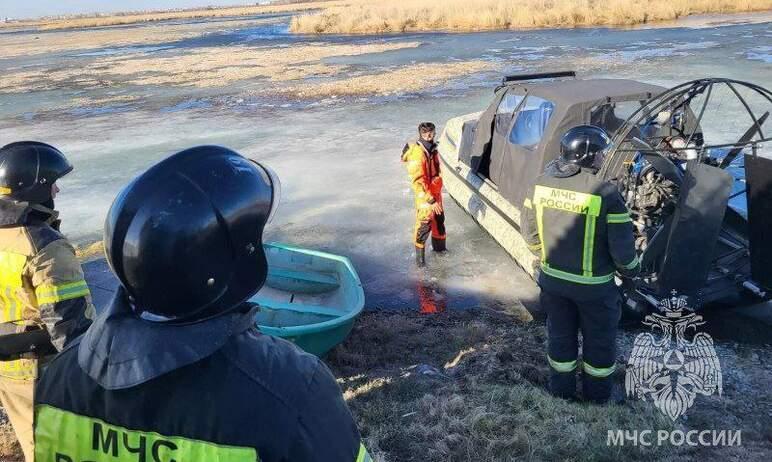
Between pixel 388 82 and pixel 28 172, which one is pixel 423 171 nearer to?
pixel 28 172

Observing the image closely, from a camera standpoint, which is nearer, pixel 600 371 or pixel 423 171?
pixel 600 371

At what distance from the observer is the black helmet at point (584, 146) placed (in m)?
3.94

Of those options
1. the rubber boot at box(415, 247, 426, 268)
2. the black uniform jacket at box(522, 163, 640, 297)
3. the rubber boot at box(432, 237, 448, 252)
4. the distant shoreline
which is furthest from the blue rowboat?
the distant shoreline

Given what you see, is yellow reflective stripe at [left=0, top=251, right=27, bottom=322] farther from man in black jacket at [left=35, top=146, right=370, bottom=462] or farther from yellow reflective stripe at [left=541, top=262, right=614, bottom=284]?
yellow reflective stripe at [left=541, top=262, right=614, bottom=284]

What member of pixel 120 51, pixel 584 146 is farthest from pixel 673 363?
pixel 120 51

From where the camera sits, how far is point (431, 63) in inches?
919

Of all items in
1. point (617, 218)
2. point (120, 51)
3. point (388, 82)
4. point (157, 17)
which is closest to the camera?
point (617, 218)

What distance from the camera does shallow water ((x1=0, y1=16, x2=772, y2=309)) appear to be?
22.5 ft

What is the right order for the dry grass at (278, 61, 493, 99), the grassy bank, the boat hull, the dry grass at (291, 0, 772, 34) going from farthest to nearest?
the dry grass at (291, 0, 772, 34), the dry grass at (278, 61, 493, 99), the boat hull, the grassy bank

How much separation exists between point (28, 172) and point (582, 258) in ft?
10.4

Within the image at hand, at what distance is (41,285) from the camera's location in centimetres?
280

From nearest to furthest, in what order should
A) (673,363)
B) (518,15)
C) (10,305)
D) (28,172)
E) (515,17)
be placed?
(10,305) < (28,172) < (673,363) < (518,15) < (515,17)

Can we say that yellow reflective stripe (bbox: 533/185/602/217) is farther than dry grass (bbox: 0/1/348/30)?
No

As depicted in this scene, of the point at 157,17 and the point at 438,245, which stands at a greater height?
the point at 157,17
